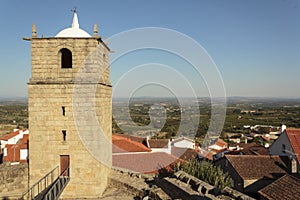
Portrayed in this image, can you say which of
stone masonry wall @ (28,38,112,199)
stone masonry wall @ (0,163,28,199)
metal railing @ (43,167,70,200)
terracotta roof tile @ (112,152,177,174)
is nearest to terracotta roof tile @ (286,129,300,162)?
terracotta roof tile @ (112,152,177,174)

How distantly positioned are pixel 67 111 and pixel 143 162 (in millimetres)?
7710

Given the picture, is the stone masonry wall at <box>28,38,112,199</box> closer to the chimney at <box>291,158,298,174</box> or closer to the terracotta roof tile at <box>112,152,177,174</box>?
the terracotta roof tile at <box>112,152,177,174</box>

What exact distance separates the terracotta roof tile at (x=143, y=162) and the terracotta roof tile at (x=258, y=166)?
3747 millimetres

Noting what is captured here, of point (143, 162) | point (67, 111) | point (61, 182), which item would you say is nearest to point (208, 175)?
point (143, 162)

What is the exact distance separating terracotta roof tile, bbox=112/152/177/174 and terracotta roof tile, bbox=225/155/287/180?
3.75 meters

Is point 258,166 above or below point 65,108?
below

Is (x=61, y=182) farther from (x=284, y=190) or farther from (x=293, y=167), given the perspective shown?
(x=293, y=167)

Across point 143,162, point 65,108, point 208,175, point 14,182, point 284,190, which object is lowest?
point 143,162

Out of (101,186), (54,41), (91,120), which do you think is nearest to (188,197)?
(101,186)

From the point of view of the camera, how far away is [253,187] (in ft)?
46.6

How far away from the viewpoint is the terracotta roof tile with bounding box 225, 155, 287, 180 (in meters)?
14.8

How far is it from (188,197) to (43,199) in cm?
429

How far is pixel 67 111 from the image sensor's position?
909 centimetres

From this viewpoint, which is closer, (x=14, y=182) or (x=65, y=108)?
(x=65, y=108)
